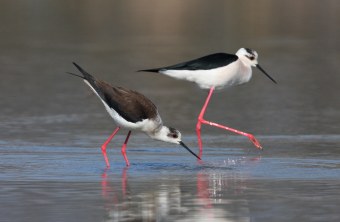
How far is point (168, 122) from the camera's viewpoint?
45.5 feet

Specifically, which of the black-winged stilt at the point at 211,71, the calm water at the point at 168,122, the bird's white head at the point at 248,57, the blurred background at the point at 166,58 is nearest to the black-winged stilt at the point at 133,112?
the calm water at the point at 168,122

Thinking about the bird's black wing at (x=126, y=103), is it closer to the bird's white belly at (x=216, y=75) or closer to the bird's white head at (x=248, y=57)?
the bird's white belly at (x=216, y=75)

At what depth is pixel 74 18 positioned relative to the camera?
28016mm

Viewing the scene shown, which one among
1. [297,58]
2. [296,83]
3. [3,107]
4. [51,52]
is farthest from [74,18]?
[3,107]

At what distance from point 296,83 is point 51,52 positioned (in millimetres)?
5505

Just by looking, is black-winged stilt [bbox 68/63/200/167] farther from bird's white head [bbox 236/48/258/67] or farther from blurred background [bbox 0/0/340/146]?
bird's white head [bbox 236/48/258/67]

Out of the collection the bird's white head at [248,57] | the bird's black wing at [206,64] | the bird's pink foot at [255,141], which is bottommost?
the bird's pink foot at [255,141]

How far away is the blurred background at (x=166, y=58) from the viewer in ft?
46.0

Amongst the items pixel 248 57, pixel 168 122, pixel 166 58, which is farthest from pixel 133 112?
pixel 166 58

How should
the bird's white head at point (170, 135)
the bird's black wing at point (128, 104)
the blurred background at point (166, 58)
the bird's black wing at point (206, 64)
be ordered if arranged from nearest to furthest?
the bird's black wing at point (128, 104), the bird's white head at point (170, 135), the bird's black wing at point (206, 64), the blurred background at point (166, 58)

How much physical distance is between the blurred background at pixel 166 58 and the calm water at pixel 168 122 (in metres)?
0.03

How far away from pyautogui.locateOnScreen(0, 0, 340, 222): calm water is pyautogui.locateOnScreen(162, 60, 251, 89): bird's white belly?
0.53 meters

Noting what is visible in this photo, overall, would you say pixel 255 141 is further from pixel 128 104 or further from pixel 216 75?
pixel 216 75

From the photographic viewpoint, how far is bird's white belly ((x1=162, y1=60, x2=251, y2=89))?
45.2 ft
